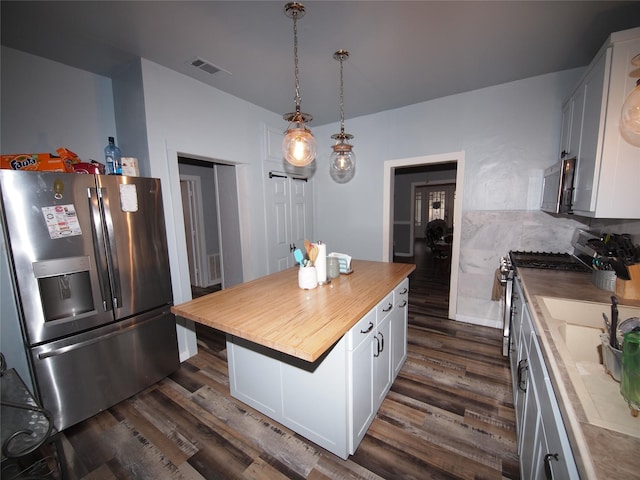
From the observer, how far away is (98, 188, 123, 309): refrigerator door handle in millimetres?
1787

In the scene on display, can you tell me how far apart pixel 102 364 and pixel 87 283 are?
1.95 feet

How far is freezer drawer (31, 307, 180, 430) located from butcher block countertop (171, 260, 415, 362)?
2.79ft

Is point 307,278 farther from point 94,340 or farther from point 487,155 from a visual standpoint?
point 487,155

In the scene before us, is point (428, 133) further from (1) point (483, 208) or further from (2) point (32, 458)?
(2) point (32, 458)

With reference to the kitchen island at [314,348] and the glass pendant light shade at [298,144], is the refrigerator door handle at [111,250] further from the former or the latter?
the glass pendant light shade at [298,144]

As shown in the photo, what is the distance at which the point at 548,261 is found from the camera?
2.25m

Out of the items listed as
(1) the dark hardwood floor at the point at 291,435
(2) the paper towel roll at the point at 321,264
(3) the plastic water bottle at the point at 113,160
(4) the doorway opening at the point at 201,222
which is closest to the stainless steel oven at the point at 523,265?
(1) the dark hardwood floor at the point at 291,435

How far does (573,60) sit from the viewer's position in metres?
2.23

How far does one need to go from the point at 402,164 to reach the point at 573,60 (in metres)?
1.67

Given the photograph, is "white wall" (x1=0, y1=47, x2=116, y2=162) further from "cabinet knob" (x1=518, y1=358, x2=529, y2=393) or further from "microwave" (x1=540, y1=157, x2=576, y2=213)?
"microwave" (x1=540, y1=157, x2=576, y2=213)

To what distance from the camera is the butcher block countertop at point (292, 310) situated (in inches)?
43.5

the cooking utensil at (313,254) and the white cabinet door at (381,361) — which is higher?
the cooking utensil at (313,254)

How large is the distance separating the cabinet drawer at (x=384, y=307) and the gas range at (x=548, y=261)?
123 cm

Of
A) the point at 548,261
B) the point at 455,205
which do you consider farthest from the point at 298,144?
the point at 548,261
